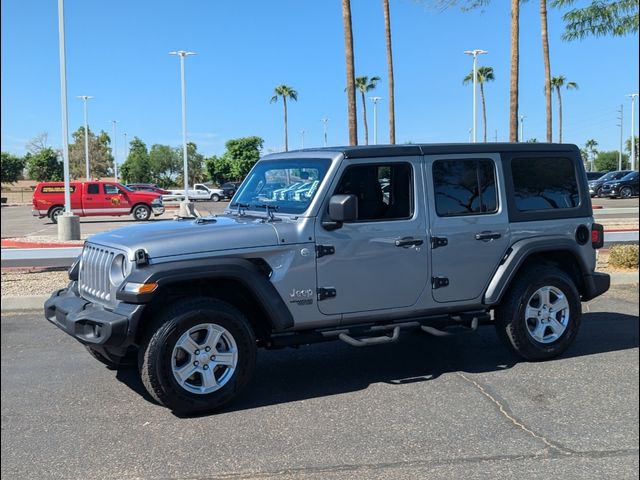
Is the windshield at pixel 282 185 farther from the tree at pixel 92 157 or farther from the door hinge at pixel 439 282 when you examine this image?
the tree at pixel 92 157

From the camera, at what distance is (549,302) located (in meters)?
5.59

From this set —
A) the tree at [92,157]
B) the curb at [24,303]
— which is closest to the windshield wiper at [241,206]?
the curb at [24,303]

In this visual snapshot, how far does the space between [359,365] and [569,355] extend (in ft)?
6.40

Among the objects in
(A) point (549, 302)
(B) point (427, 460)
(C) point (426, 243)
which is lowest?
(B) point (427, 460)

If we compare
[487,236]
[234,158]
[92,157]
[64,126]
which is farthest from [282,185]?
[92,157]

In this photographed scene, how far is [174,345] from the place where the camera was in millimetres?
4316

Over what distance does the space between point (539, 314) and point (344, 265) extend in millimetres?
1964

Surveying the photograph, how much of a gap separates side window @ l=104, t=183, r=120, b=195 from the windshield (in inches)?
848

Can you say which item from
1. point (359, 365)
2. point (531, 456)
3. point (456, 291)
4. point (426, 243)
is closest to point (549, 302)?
point (456, 291)

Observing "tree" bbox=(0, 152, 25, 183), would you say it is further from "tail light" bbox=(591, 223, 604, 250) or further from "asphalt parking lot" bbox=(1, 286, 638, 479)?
"tail light" bbox=(591, 223, 604, 250)

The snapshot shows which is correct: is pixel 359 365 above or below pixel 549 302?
below

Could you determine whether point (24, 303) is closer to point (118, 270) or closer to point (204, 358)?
point (118, 270)

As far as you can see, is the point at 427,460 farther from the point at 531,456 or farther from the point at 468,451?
the point at 531,456

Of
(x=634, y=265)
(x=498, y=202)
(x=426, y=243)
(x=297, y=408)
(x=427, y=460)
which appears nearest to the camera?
(x=427, y=460)
